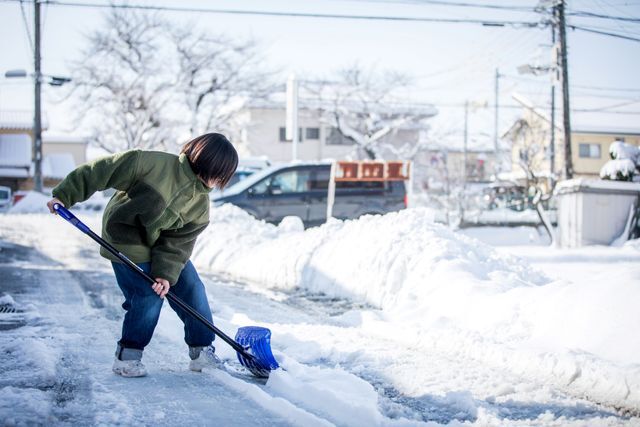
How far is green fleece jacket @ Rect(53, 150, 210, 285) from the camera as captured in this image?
3270mm

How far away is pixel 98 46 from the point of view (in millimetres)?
28188

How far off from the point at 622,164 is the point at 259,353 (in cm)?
1356

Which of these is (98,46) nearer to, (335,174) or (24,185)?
(24,185)

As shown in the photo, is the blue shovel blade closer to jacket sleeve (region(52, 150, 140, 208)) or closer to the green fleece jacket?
the green fleece jacket

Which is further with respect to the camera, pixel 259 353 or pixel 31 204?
pixel 31 204

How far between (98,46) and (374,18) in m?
17.0

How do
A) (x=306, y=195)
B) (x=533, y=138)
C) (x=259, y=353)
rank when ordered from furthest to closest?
(x=533, y=138) < (x=306, y=195) < (x=259, y=353)

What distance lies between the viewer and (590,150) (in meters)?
35.7

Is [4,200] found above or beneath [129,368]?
above

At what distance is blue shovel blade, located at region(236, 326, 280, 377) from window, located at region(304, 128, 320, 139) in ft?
118

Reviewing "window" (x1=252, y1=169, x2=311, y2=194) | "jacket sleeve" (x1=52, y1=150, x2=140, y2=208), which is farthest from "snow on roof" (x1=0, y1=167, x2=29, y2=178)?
"jacket sleeve" (x1=52, y1=150, x2=140, y2=208)

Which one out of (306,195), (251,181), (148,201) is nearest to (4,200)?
(251,181)

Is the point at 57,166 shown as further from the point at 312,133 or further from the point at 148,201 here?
the point at 148,201

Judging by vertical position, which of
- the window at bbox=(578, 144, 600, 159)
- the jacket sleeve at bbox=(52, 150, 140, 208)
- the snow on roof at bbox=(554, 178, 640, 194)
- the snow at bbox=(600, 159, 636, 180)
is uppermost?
the window at bbox=(578, 144, 600, 159)
